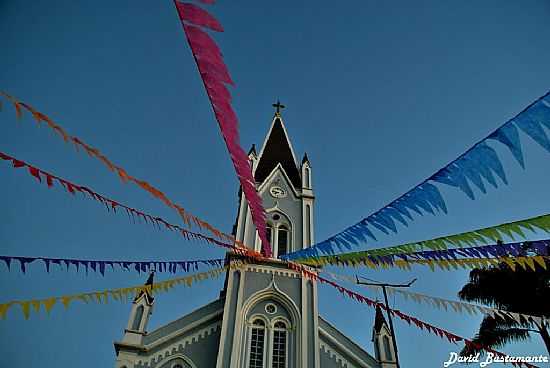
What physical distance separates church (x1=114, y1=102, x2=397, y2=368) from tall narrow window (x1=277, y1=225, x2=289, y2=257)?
0.32 meters

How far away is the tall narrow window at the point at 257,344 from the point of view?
1259 centimetres

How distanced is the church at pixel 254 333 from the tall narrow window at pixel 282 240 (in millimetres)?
319

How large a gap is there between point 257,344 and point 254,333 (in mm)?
394

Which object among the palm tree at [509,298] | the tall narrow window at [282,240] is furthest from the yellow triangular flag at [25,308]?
the palm tree at [509,298]

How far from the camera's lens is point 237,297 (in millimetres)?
13680

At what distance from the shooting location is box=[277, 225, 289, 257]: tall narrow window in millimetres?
16317

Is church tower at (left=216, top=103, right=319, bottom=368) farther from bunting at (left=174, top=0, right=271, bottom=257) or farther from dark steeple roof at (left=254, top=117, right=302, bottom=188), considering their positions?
bunting at (left=174, top=0, right=271, bottom=257)

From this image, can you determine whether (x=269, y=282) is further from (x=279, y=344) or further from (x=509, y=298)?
(x=509, y=298)

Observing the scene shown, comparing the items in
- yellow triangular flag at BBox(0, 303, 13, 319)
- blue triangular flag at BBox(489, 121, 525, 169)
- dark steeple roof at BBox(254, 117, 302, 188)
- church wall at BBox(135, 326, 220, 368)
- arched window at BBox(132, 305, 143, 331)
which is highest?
dark steeple roof at BBox(254, 117, 302, 188)

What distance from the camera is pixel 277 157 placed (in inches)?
843

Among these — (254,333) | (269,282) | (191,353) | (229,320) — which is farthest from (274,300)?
(191,353)

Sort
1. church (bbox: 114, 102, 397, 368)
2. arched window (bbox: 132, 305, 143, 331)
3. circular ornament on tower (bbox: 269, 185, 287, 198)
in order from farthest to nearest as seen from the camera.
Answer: circular ornament on tower (bbox: 269, 185, 287, 198) → arched window (bbox: 132, 305, 143, 331) → church (bbox: 114, 102, 397, 368)

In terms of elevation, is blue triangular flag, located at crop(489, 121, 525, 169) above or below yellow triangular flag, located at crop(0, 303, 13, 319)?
above

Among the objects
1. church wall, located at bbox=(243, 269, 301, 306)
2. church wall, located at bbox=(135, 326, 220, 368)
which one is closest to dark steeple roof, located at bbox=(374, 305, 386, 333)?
church wall, located at bbox=(243, 269, 301, 306)
